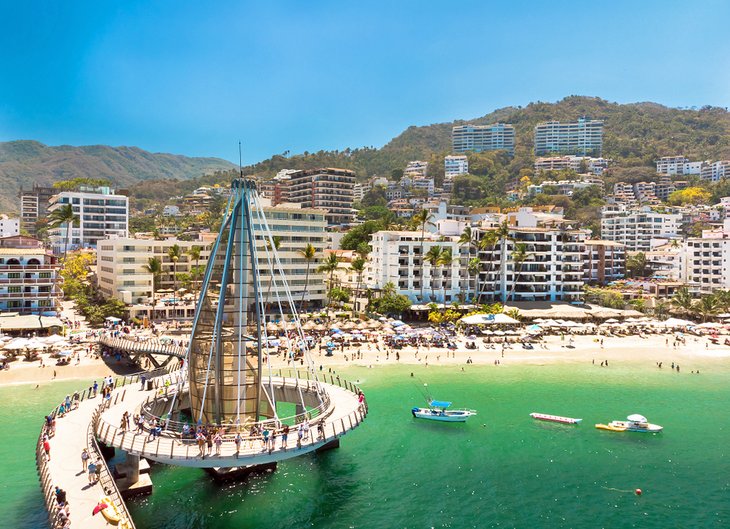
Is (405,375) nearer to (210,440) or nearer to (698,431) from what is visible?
(698,431)

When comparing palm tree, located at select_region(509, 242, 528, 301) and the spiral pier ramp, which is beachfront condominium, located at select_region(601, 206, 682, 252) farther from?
the spiral pier ramp

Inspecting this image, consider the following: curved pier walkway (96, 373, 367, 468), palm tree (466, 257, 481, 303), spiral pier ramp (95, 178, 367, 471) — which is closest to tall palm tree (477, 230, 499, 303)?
palm tree (466, 257, 481, 303)

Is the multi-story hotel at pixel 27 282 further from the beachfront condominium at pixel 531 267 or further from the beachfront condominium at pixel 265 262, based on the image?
the beachfront condominium at pixel 531 267

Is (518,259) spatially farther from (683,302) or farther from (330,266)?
(330,266)

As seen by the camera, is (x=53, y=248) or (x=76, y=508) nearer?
(x=76, y=508)

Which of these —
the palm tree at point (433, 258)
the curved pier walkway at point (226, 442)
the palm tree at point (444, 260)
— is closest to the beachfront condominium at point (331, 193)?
the palm tree at point (444, 260)

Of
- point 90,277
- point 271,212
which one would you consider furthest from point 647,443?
point 90,277
